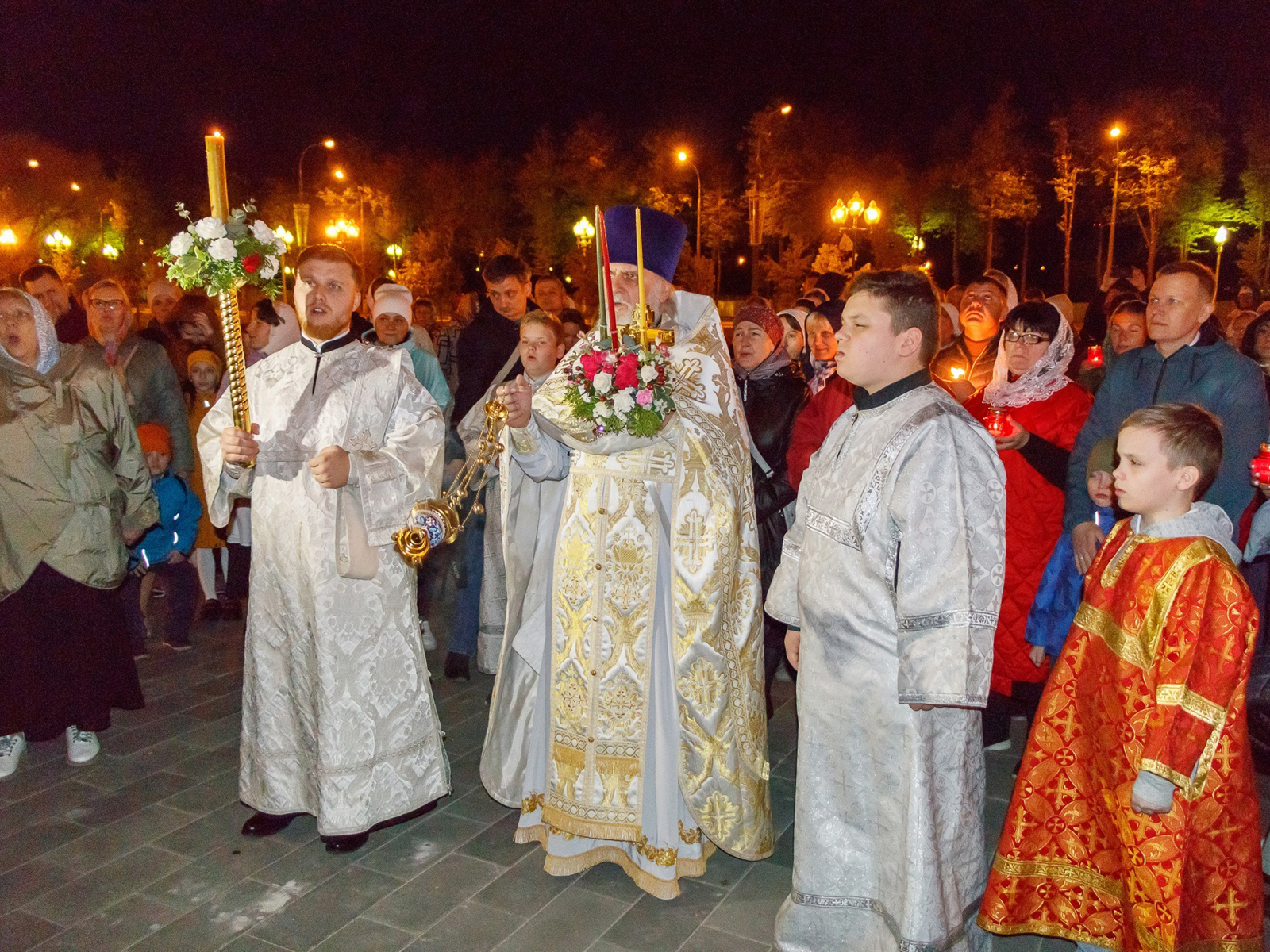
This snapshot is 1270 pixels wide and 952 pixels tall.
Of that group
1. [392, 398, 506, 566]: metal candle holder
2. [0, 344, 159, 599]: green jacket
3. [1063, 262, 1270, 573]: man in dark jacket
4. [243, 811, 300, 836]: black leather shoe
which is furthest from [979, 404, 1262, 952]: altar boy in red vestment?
[0, 344, 159, 599]: green jacket

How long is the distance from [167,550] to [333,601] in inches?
122

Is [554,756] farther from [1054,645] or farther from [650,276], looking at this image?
[1054,645]

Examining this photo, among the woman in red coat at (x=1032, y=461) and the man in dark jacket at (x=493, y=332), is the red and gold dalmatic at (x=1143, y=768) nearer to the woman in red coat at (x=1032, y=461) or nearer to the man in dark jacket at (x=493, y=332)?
the woman in red coat at (x=1032, y=461)

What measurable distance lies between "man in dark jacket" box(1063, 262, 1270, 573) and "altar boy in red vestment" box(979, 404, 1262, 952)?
1.18 meters

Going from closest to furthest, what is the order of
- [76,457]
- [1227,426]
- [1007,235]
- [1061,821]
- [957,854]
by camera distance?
[957,854], [1061,821], [1227,426], [76,457], [1007,235]

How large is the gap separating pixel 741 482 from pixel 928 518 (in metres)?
1.27

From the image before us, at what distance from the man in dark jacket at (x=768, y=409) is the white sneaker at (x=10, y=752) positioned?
402 centimetres

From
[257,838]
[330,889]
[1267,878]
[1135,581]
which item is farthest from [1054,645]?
[257,838]

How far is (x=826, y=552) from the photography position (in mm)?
3033

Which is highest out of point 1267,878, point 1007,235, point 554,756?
point 1007,235

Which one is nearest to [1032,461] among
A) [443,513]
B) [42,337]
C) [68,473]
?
[443,513]

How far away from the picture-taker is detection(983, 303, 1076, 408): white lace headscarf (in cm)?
471

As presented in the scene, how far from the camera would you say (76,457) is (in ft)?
16.4

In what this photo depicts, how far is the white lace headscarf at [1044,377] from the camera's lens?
185 inches
